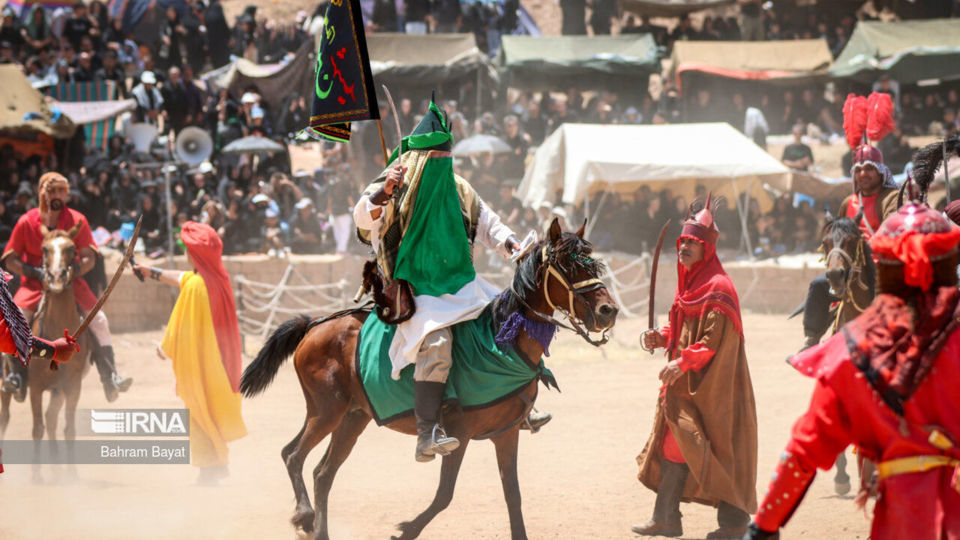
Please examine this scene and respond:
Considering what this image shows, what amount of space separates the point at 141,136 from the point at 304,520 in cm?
1629

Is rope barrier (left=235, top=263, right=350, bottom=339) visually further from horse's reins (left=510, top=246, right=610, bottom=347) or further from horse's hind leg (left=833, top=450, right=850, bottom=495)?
horse's reins (left=510, top=246, right=610, bottom=347)

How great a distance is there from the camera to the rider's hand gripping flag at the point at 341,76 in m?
7.35

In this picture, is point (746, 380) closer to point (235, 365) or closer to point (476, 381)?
point (476, 381)

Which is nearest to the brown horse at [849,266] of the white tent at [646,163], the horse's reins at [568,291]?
the horse's reins at [568,291]

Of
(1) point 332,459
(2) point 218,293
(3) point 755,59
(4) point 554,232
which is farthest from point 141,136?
(4) point 554,232

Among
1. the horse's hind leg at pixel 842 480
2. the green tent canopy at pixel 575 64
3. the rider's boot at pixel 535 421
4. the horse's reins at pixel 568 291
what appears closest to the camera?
the horse's reins at pixel 568 291

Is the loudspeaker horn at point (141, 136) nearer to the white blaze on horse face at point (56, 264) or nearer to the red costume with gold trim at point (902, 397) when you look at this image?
the white blaze on horse face at point (56, 264)

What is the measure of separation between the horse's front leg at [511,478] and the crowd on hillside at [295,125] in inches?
443

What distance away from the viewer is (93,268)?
11391 millimetres

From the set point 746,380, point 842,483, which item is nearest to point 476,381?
point 746,380

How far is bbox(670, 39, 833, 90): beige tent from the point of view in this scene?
26.2m

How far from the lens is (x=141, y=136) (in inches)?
875

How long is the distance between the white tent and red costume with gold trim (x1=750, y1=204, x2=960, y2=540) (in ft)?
49.3

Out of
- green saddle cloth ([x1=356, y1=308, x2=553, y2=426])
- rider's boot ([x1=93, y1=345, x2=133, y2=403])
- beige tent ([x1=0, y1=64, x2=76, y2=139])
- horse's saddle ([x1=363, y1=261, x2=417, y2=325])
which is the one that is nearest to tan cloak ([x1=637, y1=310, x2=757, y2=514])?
green saddle cloth ([x1=356, y1=308, x2=553, y2=426])
